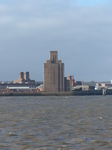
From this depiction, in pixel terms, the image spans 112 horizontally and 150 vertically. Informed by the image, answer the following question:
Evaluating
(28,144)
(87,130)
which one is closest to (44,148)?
(28,144)

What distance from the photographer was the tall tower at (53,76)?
191375 millimetres

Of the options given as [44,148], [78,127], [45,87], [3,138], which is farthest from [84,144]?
[45,87]

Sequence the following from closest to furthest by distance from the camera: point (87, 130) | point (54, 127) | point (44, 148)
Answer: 1. point (44, 148)
2. point (87, 130)
3. point (54, 127)

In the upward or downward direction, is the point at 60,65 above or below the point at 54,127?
above

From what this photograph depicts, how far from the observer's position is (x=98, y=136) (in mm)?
27844

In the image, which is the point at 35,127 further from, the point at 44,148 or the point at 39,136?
the point at 44,148

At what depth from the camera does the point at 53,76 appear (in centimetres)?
19138

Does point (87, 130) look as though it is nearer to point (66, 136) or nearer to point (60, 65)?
point (66, 136)

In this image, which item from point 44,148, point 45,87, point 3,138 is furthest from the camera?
point 45,87

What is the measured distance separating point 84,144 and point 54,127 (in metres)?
8.16

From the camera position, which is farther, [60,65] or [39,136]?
[60,65]

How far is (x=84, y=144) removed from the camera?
25016mm

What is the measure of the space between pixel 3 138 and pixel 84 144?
5285 mm

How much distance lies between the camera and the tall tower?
191m
